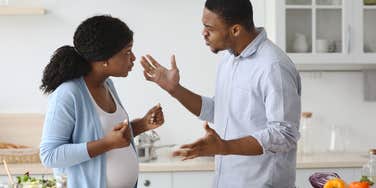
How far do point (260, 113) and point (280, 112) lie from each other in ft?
0.52

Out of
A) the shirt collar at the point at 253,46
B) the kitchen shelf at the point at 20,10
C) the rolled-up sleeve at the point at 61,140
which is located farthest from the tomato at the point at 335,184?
the kitchen shelf at the point at 20,10

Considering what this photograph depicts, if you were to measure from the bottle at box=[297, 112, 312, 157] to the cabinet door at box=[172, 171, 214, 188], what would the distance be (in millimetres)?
778

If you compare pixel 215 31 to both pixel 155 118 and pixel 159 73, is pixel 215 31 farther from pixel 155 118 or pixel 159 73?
pixel 155 118

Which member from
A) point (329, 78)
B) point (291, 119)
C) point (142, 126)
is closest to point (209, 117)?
point (142, 126)

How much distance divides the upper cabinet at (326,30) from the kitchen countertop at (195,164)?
0.58 m

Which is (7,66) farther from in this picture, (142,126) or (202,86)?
(142,126)

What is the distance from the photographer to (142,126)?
276 centimetres

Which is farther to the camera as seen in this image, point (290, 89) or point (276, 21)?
point (276, 21)

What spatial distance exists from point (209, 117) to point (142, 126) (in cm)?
35

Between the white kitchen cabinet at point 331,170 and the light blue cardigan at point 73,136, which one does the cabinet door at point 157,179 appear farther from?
the light blue cardigan at point 73,136

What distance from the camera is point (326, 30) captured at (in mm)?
4051

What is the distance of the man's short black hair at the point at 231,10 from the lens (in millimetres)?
2557

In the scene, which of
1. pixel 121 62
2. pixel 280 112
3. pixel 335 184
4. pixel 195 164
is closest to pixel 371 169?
pixel 335 184

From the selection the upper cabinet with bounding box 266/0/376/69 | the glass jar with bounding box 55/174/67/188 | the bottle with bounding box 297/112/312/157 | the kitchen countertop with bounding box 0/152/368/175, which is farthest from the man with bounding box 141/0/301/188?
the bottle with bounding box 297/112/312/157
